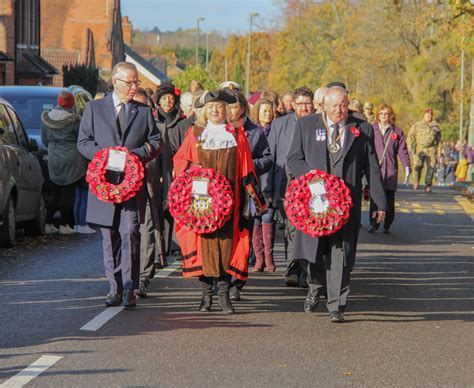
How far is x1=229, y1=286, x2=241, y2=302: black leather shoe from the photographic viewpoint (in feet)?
36.7

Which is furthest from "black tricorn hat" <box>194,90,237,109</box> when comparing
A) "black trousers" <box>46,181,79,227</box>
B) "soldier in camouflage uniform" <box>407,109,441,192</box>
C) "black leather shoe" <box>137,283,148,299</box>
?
"soldier in camouflage uniform" <box>407,109,441,192</box>

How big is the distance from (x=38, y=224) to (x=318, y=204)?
768cm

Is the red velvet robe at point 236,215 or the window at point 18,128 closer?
the red velvet robe at point 236,215

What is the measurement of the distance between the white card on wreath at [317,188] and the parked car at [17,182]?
5822mm

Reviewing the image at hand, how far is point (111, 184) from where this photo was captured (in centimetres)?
1030

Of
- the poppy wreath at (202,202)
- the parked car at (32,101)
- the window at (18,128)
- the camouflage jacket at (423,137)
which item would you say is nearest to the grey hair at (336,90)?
the poppy wreath at (202,202)

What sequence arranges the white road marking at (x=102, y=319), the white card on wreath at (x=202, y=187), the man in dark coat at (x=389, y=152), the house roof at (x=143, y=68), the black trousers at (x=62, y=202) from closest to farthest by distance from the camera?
the white road marking at (x=102, y=319) → the white card on wreath at (x=202, y=187) → the black trousers at (x=62, y=202) → the man in dark coat at (x=389, y=152) → the house roof at (x=143, y=68)

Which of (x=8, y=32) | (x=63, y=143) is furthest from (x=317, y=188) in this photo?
(x=8, y=32)

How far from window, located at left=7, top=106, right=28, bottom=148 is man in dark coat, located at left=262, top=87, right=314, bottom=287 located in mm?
4399

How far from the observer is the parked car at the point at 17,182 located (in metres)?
15.2

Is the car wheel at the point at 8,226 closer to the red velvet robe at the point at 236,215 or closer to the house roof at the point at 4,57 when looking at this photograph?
the red velvet robe at the point at 236,215

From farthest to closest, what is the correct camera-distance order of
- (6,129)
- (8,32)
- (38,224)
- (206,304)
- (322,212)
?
1. (8,32)
2. (38,224)
3. (6,129)
4. (206,304)
5. (322,212)

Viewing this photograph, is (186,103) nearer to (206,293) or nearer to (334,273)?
(206,293)

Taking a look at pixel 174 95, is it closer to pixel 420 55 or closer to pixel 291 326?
pixel 291 326
